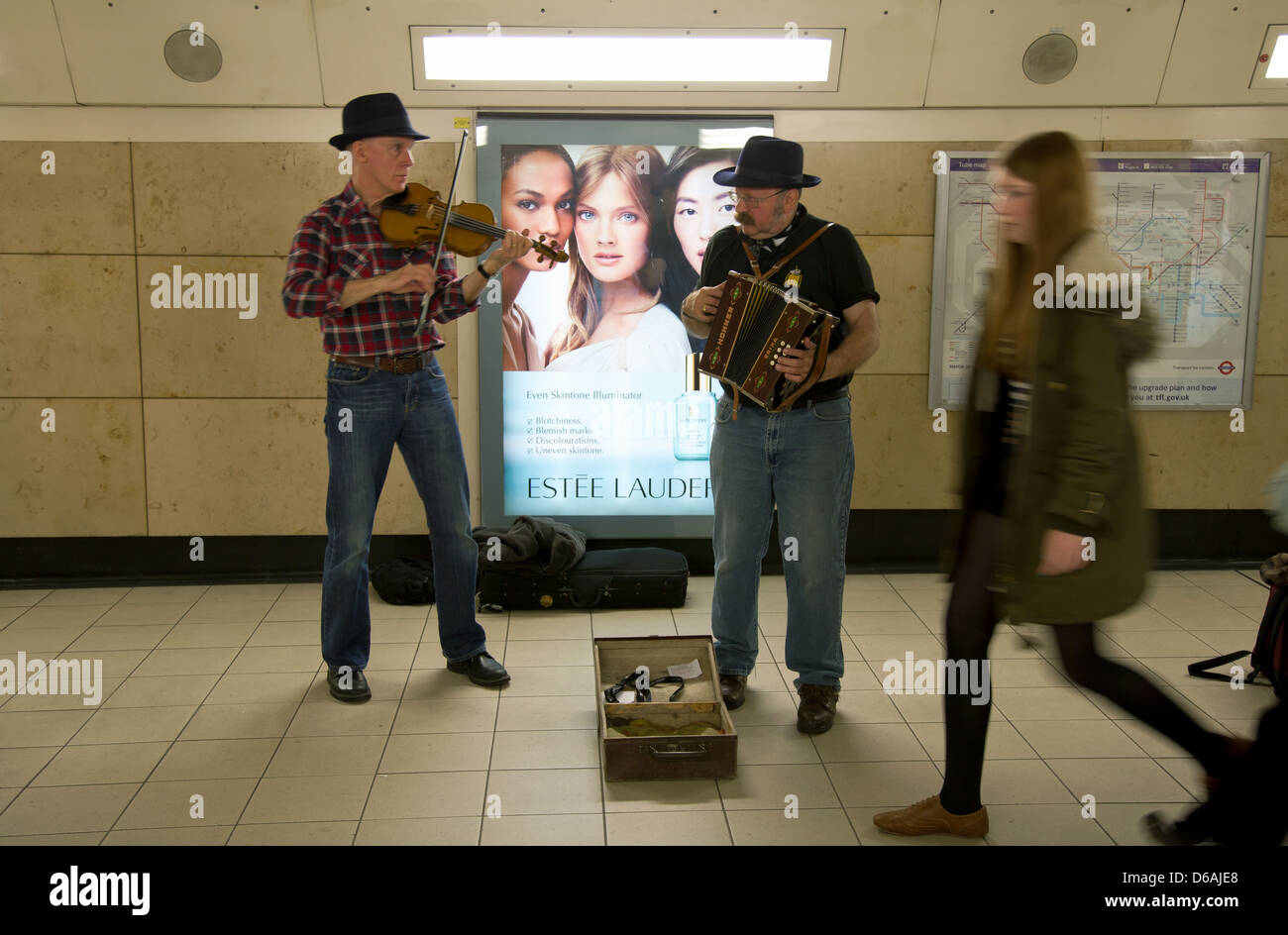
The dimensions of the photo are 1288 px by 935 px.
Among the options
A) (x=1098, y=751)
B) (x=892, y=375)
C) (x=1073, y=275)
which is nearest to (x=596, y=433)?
(x=892, y=375)

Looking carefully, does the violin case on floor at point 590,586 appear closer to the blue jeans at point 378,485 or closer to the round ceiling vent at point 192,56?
the blue jeans at point 378,485

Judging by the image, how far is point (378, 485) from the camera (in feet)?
13.0

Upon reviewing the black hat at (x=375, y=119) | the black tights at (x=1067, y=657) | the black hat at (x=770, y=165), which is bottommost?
the black tights at (x=1067, y=657)

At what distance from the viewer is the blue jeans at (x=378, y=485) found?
3.84 meters

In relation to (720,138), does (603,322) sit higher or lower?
lower

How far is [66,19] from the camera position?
4.89m

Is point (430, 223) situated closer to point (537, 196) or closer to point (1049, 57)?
point (537, 196)

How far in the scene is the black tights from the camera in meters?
2.68

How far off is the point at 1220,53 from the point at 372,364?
405 centimetres

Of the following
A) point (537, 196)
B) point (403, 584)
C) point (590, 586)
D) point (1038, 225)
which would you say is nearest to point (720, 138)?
point (537, 196)

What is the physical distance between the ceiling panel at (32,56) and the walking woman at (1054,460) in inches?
167

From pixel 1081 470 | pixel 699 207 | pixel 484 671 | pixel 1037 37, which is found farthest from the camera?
pixel 699 207

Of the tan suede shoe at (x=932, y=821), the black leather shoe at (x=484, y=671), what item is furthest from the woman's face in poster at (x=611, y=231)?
the tan suede shoe at (x=932, y=821)

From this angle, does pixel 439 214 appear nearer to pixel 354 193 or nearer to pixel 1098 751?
pixel 354 193
